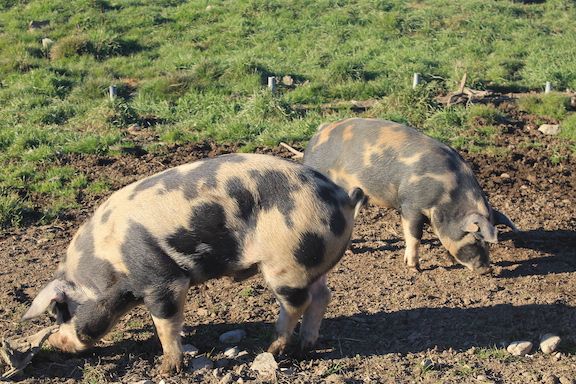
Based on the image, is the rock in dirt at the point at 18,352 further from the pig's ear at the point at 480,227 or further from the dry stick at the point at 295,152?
the dry stick at the point at 295,152

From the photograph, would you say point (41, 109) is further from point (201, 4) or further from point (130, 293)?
point (201, 4)

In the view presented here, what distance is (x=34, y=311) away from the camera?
3.68m

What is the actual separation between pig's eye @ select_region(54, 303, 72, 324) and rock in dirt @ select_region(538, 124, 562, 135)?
8.37 meters

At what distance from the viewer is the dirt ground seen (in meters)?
3.96

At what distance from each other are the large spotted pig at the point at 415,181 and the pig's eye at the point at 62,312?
3.11m

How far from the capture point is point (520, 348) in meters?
4.26

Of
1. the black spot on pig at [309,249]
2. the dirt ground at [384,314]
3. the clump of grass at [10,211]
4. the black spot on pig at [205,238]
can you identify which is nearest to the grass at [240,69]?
the clump of grass at [10,211]

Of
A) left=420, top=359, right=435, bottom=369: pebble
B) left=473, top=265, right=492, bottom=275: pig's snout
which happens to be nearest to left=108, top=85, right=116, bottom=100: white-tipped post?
left=473, top=265, right=492, bottom=275: pig's snout

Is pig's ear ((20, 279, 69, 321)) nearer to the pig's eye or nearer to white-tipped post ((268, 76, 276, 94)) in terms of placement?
the pig's eye

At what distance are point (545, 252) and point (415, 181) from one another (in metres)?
1.64

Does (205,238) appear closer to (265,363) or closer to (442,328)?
(265,363)

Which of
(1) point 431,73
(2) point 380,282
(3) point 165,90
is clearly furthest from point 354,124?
(1) point 431,73

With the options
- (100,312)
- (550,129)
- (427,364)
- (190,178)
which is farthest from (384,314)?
(550,129)

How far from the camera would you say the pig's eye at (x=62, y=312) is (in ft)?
12.6
